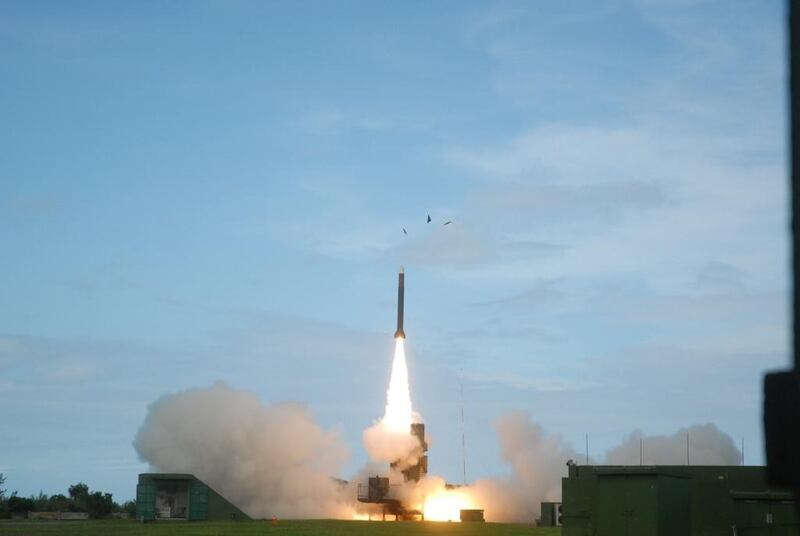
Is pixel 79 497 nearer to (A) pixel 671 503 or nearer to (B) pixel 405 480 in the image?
(B) pixel 405 480

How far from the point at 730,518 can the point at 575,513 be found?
838 centimetres

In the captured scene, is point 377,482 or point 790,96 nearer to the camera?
point 790,96

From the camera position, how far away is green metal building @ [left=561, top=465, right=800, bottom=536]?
40.3 meters

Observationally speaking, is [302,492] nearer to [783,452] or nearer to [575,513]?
[575,513]

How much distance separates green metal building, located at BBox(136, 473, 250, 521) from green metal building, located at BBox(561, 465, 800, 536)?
5240cm

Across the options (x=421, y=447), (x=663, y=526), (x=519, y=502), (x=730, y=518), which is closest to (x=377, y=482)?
(x=421, y=447)

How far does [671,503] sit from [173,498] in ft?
192

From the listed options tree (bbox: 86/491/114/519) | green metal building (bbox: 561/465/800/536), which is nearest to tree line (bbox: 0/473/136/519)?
tree (bbox: 86/491/114/519)

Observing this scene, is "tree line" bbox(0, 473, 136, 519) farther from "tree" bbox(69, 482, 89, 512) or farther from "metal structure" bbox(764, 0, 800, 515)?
"metal structure" bbox(764, 0, 800, 515)

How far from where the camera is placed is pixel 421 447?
4090 inches

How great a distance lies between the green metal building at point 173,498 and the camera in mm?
90250

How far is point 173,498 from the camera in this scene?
9250 centimetres

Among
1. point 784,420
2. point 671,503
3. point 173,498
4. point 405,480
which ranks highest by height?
point 405,480

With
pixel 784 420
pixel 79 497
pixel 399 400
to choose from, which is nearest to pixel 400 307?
pixel 399 400
